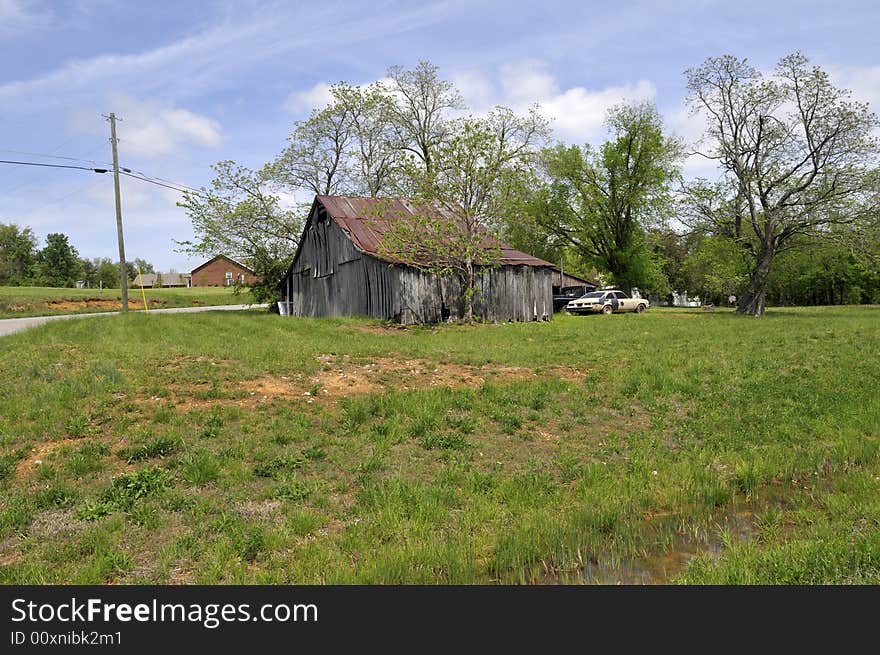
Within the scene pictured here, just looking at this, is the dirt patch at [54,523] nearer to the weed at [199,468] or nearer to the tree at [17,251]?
the weed at [199,468]

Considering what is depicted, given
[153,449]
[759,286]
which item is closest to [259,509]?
[153,449]

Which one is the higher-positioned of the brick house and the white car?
the brick house

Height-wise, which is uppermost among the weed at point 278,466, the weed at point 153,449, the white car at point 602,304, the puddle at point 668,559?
the white car at point 602,304

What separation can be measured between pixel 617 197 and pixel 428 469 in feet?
151

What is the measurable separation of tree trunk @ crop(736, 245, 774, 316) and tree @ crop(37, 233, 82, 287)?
101 m

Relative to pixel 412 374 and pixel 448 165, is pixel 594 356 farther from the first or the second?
pixel 448 165

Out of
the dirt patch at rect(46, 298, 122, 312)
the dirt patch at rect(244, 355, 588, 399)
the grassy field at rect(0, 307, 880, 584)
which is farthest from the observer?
the dirt patch at rect(46, 298, 122, 312)

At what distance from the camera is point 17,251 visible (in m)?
92.4

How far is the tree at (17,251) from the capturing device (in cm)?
9073

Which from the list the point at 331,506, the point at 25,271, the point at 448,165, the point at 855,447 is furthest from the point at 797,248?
the point at 25,271

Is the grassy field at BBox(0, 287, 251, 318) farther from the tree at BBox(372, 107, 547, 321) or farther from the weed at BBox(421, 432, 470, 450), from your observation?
the weed at BBox(421, 432, 470, 450)

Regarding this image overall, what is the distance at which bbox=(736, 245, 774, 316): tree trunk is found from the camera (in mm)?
36719

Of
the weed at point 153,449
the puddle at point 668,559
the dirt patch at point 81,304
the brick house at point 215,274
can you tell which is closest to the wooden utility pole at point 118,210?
the dirt patch at point 81,304

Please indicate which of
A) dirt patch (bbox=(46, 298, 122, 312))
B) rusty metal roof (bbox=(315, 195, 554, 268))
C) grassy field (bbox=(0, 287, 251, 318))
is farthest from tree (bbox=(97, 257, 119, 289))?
rusty metal roof (bbox=(315, 195, 554, 268))
